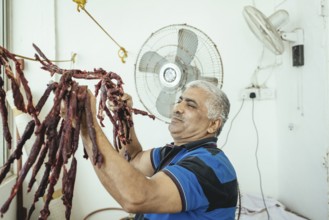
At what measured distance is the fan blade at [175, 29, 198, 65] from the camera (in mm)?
1480

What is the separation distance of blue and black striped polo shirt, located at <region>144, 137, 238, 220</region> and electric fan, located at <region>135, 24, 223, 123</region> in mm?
633

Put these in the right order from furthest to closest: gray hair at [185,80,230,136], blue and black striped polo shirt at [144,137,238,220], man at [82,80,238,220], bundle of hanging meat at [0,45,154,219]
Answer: gray hair at [185,80,230,136] → blue and black striped polo shirt at [144,137,238,220] → man at [82,80,238,220] → bundle of hanging meat at [0,45,154,219]

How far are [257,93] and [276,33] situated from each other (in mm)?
486

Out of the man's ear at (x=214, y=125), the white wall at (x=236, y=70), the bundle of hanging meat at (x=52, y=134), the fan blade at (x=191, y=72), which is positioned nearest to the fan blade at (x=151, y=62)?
the fan blade at (x=191, y=72)

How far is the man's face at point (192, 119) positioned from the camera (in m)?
1.11

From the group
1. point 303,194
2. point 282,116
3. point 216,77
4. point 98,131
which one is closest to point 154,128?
point 216,77

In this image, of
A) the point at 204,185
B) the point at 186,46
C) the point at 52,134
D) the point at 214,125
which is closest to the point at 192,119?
the point at 214,125

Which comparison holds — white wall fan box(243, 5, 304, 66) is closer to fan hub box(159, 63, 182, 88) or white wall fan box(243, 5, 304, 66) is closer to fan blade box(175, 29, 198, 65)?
fan blade box(175, 29, 198, 65)

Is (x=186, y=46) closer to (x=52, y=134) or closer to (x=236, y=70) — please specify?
(x=236, y=70)

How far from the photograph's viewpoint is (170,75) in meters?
1.51

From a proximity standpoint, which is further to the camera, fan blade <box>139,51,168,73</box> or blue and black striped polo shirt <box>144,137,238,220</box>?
fan blade <box>139,51,168,73</box>

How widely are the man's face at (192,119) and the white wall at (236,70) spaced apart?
0.69m

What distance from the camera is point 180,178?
0.71 m

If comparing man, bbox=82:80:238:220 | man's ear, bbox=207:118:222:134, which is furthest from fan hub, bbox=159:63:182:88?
man's ear, bbox=207:118:222:134
